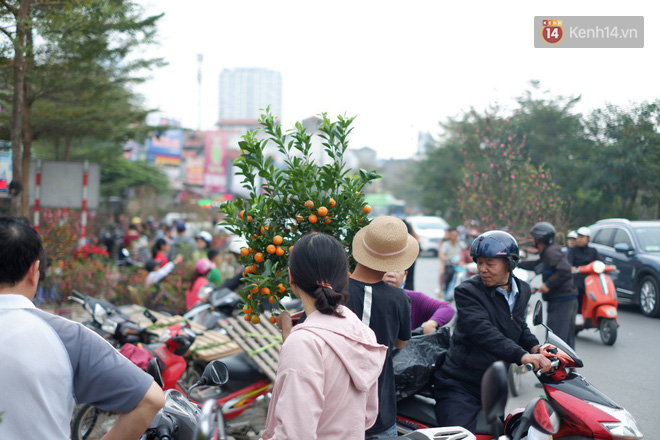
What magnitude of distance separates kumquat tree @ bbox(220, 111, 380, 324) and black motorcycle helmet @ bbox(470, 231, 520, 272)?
69cm

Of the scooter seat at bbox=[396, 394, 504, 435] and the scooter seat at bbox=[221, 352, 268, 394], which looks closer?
the scooter seat at bbox=[396, 394, 504, 435]

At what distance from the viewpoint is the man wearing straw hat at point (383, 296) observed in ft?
8.86

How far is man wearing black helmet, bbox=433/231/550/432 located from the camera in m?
3.08

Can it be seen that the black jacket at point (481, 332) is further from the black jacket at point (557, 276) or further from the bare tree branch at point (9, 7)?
the bare tree branch at point (9, 7)

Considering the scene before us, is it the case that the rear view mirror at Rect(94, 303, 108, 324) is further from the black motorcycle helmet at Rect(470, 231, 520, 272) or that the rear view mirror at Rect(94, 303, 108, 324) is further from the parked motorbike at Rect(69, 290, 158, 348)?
the black motorcycle helmet at Rect(470, 231, 520, 272)

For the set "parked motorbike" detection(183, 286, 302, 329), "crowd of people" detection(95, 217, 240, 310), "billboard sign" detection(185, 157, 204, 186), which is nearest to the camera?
"parked motorbike" detection(183, 286, 302, 329)

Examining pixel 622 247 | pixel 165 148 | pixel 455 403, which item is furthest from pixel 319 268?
Result: pixel 165 148

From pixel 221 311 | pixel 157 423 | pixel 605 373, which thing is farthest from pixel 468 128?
pixel 157 423

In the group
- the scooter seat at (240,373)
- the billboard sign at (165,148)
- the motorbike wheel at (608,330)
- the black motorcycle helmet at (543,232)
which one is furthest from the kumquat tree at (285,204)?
the billboard sign at (165,148)

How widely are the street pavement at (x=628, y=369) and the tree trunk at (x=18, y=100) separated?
6.22 meters

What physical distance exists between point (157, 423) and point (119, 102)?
10620 millimetres

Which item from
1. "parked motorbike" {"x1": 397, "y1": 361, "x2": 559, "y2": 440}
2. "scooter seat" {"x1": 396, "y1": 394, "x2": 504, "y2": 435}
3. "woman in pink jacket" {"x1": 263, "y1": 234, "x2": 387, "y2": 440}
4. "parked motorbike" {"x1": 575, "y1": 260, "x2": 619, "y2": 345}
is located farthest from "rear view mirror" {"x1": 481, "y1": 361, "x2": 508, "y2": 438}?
"parked motorbike" {"x1": 575, "y1": 260, "x2": 619, "y2": 345}

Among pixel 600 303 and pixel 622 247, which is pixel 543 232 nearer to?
pixel 600 303

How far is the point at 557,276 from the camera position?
20.9ft
